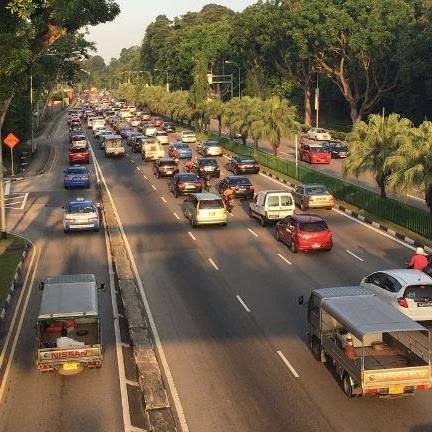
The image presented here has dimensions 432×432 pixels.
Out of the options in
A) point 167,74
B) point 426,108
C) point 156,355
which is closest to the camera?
point 156,355

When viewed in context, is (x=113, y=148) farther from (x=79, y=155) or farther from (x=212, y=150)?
(x=212, y=150)

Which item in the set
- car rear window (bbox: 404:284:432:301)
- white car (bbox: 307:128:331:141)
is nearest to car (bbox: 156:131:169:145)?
white car (bbox: 307:128:331:141)

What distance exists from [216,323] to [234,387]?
4.63 m

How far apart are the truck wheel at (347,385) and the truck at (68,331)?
5539mm

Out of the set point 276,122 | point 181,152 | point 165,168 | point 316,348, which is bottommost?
point 316,348

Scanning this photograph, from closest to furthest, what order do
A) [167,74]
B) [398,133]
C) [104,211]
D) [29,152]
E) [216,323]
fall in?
1. [216,323]
2. [398,133]
3. [104,211]
4. [29,152]
5. [167,74]

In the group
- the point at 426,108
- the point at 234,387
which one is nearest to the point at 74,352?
the point at 234,387

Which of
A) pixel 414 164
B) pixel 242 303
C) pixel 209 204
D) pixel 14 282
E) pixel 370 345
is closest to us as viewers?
pixel 370 345

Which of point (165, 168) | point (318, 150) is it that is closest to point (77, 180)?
point (165, 168)

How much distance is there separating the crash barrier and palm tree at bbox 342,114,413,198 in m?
0.99

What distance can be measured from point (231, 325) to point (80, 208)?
53.2ft

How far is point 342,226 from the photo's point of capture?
35.2 metres

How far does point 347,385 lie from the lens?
14.8 m

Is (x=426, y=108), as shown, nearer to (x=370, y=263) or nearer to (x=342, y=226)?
(x=342, y=226)
